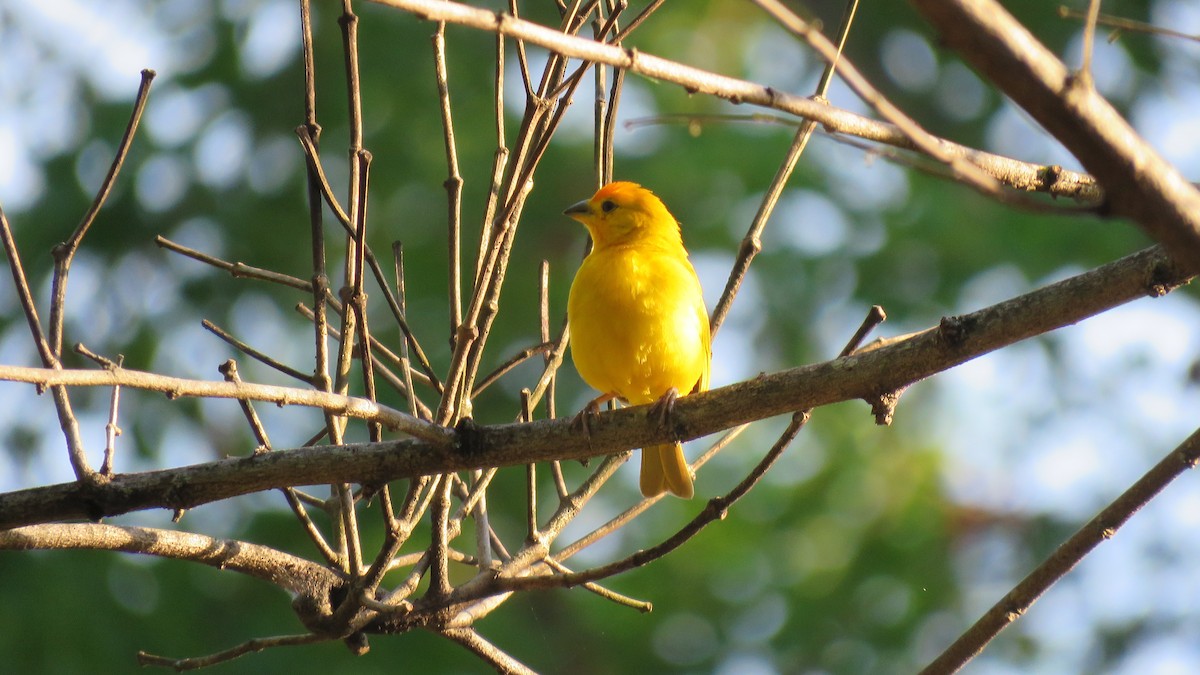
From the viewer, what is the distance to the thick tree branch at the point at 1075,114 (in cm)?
117

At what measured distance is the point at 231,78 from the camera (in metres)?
9.53

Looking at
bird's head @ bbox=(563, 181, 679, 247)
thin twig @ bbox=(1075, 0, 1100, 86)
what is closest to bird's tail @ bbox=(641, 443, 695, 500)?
bird's head @ bbox=(563, 181, 679, 247)

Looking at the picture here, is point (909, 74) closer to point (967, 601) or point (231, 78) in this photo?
point (967, 601)

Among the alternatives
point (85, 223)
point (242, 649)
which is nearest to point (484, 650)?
point (242, 649)

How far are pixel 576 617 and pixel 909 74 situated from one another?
285 inches

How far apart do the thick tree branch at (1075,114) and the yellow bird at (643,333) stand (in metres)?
2.67

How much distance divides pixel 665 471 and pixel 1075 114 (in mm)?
3217

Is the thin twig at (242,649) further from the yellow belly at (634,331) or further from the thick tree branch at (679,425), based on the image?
the yellow belly at (634,331)

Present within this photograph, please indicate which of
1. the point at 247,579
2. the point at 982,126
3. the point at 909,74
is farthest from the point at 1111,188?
the point at 909,74

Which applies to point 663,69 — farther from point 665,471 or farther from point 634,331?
point 665,471

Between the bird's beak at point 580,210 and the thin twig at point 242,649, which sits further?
the bird's beak at point 580,210

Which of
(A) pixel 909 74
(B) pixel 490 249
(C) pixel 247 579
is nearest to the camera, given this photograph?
(B) pixel 490 249

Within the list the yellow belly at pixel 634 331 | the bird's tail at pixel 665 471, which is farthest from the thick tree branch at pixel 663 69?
the bird's tail at pixel 665 471

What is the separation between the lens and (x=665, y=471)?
14.2 feet
